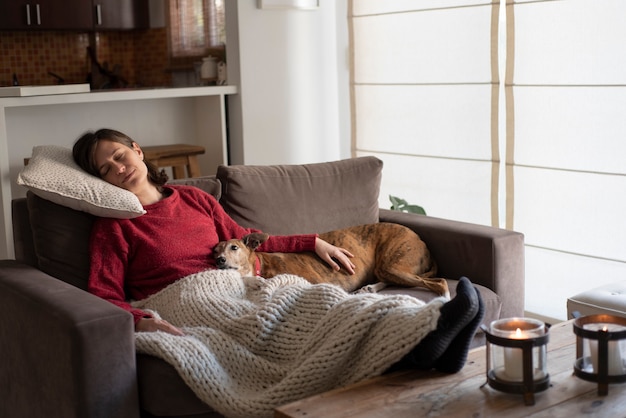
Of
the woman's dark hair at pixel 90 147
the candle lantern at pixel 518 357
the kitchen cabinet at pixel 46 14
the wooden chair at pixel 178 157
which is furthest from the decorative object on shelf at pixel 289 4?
the candle lantern at pixel 518 357

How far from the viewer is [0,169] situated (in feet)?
13.7

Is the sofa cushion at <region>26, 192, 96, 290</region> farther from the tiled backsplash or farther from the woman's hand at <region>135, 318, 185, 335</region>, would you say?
the tiled backsplash

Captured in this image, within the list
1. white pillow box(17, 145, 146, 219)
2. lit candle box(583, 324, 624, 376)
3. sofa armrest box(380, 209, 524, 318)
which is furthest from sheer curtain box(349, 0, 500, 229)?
lit candle box(583, 324, 624, 376)

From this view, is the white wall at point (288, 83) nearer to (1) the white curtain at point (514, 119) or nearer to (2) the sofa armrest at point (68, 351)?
(1) the white curtain at point (514, 119)

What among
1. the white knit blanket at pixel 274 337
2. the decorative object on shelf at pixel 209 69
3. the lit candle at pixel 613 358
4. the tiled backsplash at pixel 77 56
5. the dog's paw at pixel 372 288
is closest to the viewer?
the lit candle at pixel 613 358

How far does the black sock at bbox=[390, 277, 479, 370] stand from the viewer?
2.02 meters

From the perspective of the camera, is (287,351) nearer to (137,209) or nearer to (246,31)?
(137,209)

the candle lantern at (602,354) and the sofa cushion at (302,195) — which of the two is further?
the sofa cushion at (302,195)

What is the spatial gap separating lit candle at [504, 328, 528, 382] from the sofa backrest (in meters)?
1.41

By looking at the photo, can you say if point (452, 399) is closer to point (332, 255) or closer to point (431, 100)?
point (332, 255)

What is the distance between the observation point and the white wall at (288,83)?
4.90 meters

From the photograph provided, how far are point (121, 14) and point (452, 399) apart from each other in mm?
4719

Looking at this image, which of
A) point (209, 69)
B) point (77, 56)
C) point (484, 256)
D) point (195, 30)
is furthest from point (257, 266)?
point (77, 56)

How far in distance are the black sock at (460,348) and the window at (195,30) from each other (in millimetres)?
3700
